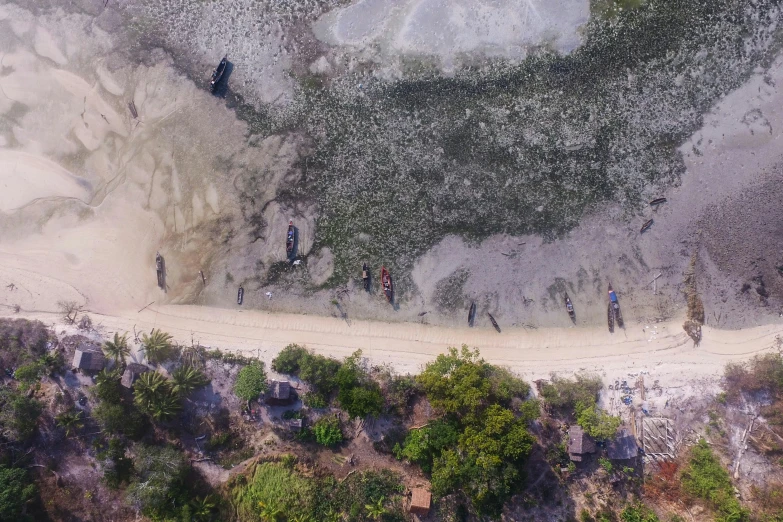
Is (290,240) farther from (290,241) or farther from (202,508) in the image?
(202,508)

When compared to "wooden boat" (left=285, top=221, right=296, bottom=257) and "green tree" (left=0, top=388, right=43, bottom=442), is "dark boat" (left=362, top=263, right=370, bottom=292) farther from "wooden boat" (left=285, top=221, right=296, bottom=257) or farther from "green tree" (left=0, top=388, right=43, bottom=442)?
"green tree" (left=0, top=388, right=43, bottom=442)

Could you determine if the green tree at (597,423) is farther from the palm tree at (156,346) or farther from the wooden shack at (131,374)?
the wooden shack at (131,374)

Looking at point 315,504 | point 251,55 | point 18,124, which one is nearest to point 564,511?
point 315,504

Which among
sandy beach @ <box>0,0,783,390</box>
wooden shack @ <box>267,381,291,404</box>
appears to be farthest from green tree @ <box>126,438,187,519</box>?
sandy beach @ <box>0,0,783,390</box>

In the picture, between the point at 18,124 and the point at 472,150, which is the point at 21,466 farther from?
the point at 472,150

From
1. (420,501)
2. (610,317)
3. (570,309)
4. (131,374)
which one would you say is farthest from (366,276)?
(610,317)
